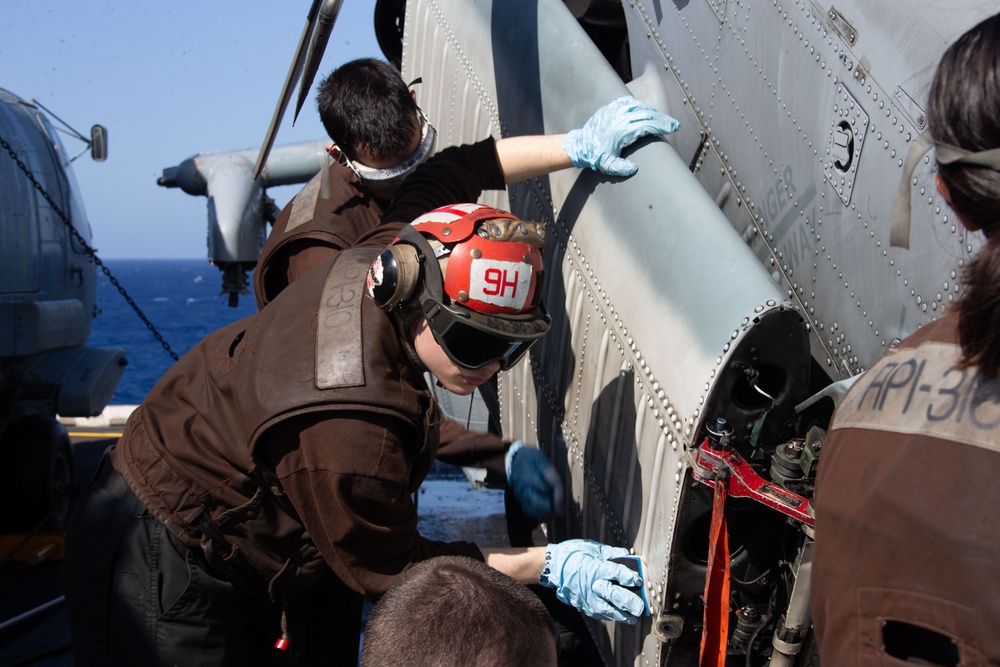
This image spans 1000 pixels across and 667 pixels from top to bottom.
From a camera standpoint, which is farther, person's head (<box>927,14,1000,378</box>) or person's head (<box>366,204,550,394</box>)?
person's head (<box>366,204,550,394</box>)

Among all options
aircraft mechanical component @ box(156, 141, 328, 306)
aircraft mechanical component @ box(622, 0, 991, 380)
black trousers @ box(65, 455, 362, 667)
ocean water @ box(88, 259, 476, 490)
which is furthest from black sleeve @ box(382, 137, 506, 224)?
aircraft mechanical component @ box(156, 141, 328, 306)

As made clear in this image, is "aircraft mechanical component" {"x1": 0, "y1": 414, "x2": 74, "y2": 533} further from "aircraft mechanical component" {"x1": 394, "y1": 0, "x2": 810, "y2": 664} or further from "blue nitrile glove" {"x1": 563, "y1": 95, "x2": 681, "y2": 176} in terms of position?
"blue nitrile glove" {"x1": 563, "y1": 95, "x2": 681, "y2": 176}

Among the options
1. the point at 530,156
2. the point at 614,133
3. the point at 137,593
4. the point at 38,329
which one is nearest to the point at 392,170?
the point at 530,156

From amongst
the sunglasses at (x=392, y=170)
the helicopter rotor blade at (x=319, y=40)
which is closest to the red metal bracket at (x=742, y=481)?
the sunglasses at (x=392, y=170)

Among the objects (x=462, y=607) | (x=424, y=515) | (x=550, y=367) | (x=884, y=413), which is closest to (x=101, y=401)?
(x=424, y=515)

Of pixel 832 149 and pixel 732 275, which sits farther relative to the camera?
pixel 832 149

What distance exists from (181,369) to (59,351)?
20.3 ft

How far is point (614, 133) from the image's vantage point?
2.80m

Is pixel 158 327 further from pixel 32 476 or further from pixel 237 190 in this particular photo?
pixel 32 476

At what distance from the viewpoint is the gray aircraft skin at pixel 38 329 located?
713 centimetres

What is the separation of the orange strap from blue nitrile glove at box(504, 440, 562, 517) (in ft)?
3.47

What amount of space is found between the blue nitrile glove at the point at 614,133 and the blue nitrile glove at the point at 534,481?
1059mm

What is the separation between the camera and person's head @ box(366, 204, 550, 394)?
7.27 feet

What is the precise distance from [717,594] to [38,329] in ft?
23.1
